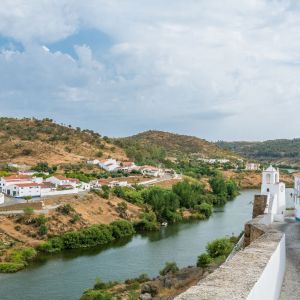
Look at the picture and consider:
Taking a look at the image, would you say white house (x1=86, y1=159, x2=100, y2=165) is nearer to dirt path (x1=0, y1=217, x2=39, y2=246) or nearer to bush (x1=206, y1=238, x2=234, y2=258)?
dirt path (x1=0, y1=217, x2=39, y2=246)

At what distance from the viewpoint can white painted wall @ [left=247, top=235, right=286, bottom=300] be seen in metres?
6.22

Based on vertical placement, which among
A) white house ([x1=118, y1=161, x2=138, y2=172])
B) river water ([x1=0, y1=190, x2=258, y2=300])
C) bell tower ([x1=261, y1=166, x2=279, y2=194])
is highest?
white house ([x1=118, y1=161, x2=138, y2=172])

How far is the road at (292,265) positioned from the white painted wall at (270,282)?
0.54 ft

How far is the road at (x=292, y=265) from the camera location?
9.09 meters

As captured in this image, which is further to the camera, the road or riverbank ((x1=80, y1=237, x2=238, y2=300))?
riverbank ((x1=80, y1=237, x2=238, y2=300))

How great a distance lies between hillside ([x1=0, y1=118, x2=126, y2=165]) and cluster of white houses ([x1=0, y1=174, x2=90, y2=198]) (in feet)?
52.7

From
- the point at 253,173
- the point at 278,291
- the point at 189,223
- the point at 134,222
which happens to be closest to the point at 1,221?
the point at 134,222

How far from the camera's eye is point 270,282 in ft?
25.1

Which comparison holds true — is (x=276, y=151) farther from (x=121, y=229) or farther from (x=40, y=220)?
(x=40, y=220)

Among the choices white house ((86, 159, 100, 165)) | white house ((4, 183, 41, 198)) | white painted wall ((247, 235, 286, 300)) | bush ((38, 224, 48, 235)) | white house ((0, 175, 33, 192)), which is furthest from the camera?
white house ((86, 159, 100, 165))

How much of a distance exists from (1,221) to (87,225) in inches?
245

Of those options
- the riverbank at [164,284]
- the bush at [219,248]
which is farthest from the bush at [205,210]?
the riverbank at [164,284]

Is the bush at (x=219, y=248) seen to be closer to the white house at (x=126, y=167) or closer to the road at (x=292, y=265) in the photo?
the road at (x=292, y=265)

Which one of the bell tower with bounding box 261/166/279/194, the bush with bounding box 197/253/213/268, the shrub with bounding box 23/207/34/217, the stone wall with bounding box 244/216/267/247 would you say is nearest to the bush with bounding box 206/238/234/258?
the bush with bounding box 197/253/213/268
